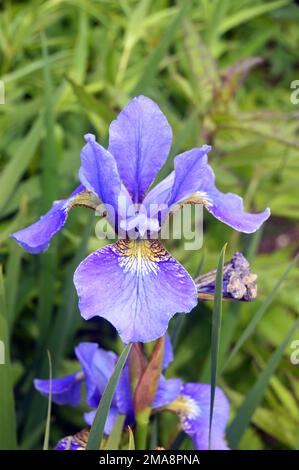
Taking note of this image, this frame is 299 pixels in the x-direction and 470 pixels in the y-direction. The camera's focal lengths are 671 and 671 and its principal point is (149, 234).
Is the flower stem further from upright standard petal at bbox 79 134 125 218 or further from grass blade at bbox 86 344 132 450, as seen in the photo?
upright standard petal at bbox 79 134 125 218

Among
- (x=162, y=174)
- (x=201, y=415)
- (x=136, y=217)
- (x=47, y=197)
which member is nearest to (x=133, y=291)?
(x=136, y=217)

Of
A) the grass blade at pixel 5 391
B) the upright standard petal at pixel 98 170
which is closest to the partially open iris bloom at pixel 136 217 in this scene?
the upright standard petal at pixel 98 170

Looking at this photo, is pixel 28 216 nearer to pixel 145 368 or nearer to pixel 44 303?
pixel 44 303

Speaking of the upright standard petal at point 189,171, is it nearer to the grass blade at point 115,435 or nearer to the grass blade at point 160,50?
the grass blade at point 115,435

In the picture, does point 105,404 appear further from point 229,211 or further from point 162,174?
point 162,174

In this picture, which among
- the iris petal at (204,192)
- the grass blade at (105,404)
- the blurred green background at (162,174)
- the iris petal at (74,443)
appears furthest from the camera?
the blurred green background at (162,174)
